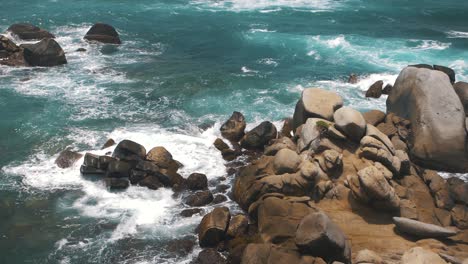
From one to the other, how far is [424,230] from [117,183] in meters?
17.6

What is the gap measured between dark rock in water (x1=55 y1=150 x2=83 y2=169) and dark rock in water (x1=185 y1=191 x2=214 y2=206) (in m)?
8.91

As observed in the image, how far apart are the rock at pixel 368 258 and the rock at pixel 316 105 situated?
1170cm

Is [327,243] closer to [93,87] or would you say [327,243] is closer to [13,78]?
[93,87]

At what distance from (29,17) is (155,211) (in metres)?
49.2

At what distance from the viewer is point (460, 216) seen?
23.2 metres

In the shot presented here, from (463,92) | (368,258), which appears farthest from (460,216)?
(463,92)

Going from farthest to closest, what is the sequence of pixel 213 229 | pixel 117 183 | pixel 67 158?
pixel 67 158, pixel 117 183, pixel 213 229

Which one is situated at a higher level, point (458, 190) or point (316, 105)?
point (316, 105)

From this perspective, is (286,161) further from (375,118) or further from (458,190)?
(458,190)

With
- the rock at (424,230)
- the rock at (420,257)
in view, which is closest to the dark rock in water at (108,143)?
the rock at (424,230)

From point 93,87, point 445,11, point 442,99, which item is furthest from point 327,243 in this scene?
point 445,11

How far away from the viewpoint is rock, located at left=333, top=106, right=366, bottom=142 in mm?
26952

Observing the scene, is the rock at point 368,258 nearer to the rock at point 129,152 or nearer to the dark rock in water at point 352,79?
the rock at point 129,152

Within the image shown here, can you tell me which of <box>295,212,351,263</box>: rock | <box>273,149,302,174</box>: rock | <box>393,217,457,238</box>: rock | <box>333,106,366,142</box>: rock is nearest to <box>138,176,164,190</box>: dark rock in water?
<box>273,149,302,174</box>: rock
